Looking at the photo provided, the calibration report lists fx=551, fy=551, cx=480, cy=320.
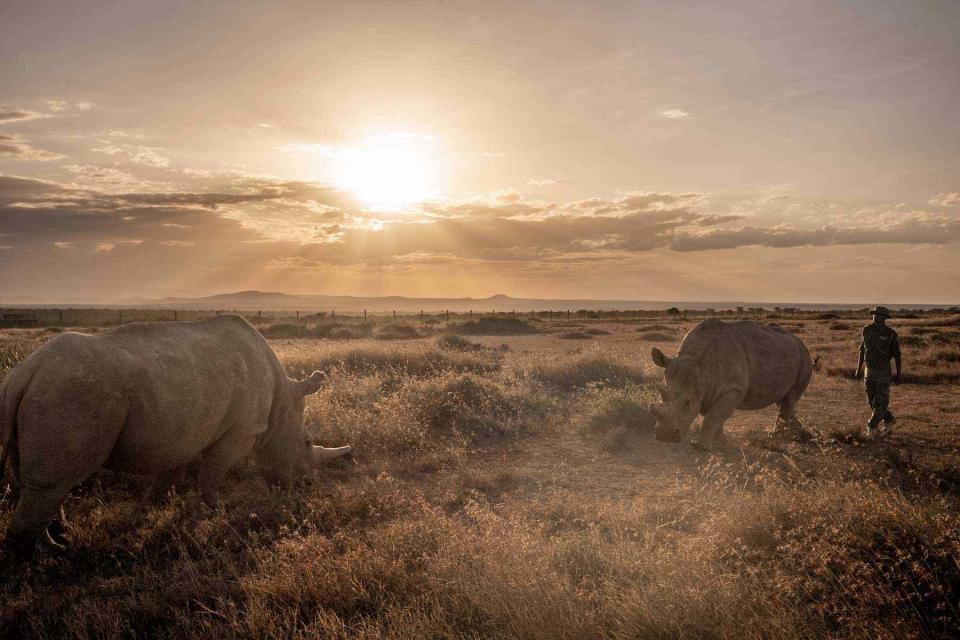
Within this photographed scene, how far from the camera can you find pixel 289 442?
277 inches

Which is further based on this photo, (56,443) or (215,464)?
(215,464)

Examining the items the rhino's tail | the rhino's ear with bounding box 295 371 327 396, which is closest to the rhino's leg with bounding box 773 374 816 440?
the rhino's ear with bounding box 295 371 327 396

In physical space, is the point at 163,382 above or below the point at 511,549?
above

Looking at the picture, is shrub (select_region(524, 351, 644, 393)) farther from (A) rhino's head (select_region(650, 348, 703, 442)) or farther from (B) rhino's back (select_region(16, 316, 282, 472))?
(B) rhino's back (select_region(16, 316, 282, 472))

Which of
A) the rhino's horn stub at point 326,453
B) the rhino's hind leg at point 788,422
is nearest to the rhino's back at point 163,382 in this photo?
the rhino's horn stub at point 326,453

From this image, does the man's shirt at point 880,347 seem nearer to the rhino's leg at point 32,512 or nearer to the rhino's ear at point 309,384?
the rhino's ear at point 309,384

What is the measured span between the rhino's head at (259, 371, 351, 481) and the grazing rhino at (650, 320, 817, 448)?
505cm

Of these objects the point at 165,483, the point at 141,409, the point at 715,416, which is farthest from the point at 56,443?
the point at 715,416

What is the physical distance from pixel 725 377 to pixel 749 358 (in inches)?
31.6

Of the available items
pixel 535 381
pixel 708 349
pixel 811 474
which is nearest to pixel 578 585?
pixel 811 474

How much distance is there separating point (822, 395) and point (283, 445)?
46.3 ft

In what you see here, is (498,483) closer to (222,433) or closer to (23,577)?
(222,433)

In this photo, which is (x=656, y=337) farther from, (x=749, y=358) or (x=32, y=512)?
(x=32, y=512)

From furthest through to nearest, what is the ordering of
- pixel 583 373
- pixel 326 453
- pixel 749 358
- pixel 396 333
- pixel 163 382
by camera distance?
pixel 396 333 < pixel 583 373 < pixel 749 358 < pixel 326 453 < pixel 163 382
